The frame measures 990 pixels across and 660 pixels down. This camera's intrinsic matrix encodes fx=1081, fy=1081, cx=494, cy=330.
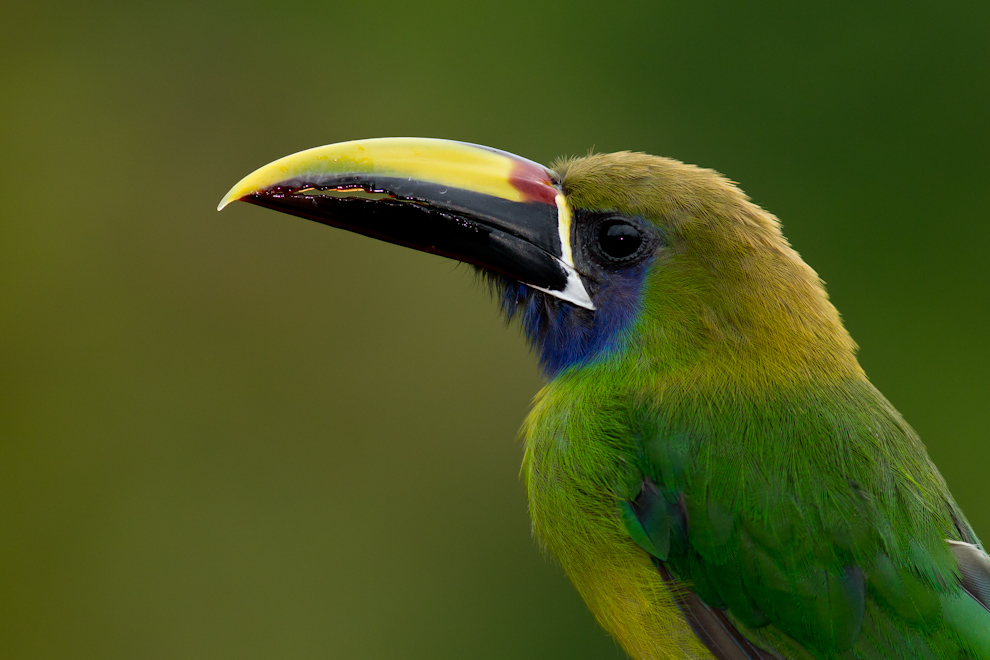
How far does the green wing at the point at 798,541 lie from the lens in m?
2.49

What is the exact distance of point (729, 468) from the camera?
2568mm

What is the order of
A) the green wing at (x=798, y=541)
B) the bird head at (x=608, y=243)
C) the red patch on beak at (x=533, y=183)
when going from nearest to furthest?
the green wing at (x=798, y=541), the bird head at (x=608, y=243), the red patch on beak at (x=533, y=183)

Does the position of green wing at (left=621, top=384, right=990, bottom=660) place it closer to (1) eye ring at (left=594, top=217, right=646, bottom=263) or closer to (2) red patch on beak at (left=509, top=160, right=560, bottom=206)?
(1) eye ring at (left=594, top=217, right=646, bottom=263)

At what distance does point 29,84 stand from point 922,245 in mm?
5097

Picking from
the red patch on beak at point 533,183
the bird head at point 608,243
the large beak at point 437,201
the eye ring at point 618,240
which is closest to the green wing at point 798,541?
the bird head at point 608,243

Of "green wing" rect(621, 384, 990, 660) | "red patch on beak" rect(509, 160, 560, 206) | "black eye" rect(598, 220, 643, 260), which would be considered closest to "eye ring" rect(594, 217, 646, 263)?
"black eye" rect(598, 220, 643, 260)

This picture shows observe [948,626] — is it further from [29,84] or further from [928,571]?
[29,84]

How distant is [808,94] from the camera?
604cm

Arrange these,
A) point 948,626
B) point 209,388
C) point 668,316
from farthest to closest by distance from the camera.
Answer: point 209,388 → point 668,316 → point 948,626

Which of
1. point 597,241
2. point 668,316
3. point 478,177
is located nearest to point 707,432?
point 668,316

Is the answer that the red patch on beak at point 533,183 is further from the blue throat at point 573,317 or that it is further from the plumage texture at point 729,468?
the blue throat at point 573,317

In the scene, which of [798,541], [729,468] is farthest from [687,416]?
[798,541]

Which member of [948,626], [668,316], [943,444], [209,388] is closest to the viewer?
[948,626]

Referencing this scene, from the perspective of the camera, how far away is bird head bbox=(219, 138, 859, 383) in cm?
274
